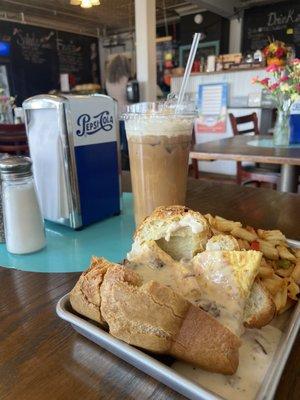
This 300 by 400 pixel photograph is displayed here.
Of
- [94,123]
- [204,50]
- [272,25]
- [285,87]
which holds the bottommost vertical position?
[94,123]

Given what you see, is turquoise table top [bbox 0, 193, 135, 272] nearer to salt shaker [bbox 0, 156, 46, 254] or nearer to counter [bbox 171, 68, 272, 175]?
salt shaker [bbox 0, 156, 46, 254]

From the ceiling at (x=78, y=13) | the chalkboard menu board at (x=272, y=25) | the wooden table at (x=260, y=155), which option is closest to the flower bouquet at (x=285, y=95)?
the wooden table at (x=260, y=155)

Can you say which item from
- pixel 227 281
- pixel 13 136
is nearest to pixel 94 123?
pixel 227 281

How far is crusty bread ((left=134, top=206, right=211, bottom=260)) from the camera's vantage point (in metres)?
0.49

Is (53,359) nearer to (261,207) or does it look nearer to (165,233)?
(165,233)

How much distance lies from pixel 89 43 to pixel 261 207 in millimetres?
7102

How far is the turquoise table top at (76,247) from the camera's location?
2.07 feet

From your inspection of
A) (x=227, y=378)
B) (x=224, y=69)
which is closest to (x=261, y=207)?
(x=227, y=378)

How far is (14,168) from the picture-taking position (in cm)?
64

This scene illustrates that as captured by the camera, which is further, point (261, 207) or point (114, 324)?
point (261, 207)

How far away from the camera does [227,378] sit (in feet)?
1.14

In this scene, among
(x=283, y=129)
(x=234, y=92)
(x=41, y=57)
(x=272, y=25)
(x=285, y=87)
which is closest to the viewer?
(x=285, y=87)

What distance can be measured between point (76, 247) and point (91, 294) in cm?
31

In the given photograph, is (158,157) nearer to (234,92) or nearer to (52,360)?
(52,360)
